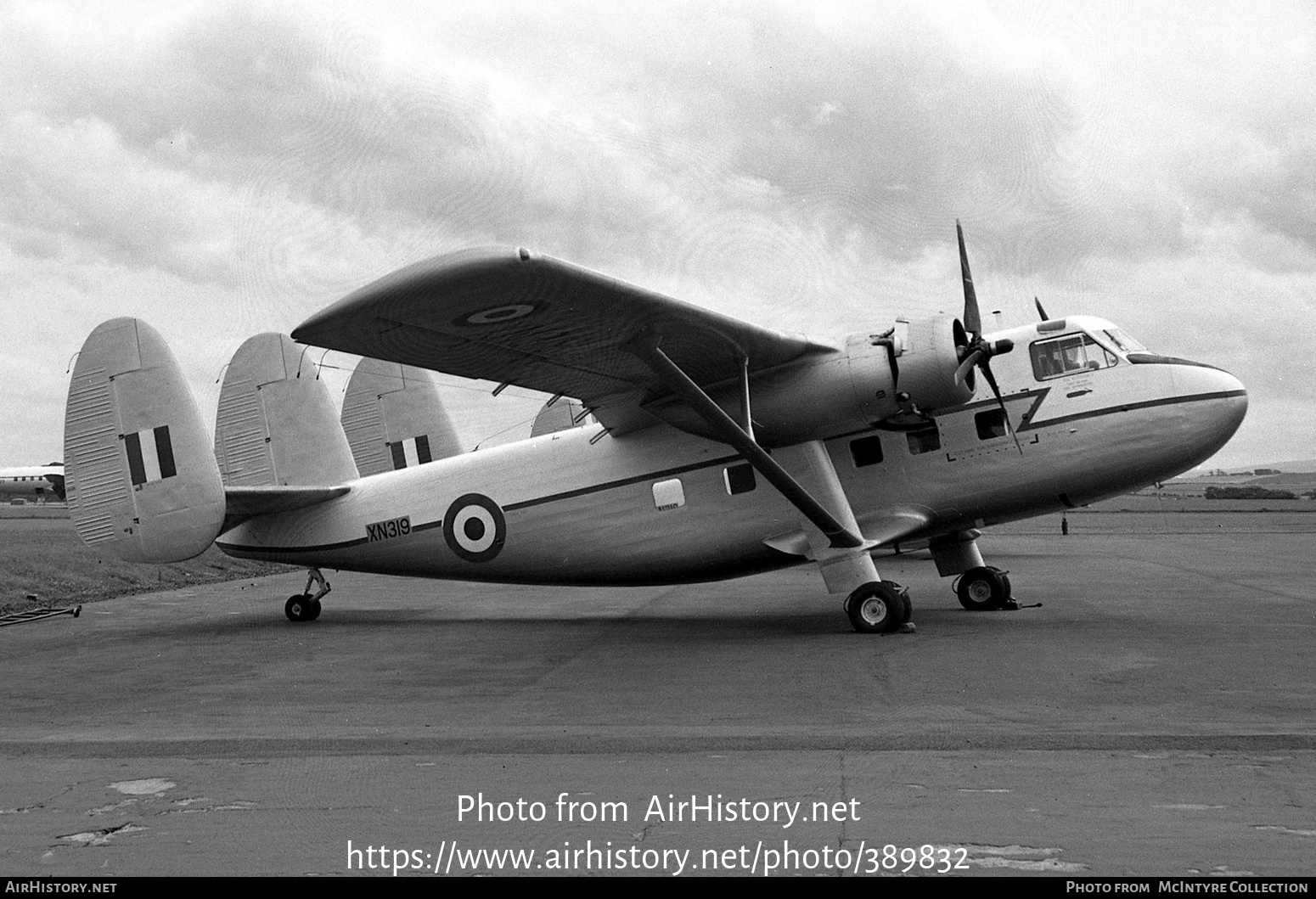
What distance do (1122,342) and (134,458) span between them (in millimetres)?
13451

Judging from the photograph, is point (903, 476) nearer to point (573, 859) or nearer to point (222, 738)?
point (222, 738)

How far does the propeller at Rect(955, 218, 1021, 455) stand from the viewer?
12977mm

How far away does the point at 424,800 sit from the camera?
5621 mm

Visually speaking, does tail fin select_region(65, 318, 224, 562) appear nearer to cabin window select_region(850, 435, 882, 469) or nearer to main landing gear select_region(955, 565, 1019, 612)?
cabin window select_region(850, 435, 882, 469)

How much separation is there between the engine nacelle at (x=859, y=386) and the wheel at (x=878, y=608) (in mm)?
2087

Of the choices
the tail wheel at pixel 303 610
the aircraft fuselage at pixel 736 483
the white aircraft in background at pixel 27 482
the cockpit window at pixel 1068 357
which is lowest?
the tail wheel at pixel 303 610

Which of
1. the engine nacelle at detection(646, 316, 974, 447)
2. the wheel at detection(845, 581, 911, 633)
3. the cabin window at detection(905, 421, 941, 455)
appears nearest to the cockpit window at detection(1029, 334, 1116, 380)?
the engine nacelle at detection(646, 316, 974, 447)

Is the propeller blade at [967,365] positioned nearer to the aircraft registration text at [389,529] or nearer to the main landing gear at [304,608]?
the aircraft registration text at [389,529]

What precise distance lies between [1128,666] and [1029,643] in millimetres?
1772

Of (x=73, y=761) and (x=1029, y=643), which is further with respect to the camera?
(x=1029, y=643)

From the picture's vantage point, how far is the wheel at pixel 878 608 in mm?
12742

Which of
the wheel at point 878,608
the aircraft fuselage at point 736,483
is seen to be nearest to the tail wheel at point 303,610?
the aircraft fuselage at point 736,483

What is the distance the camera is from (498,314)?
34.0ft
